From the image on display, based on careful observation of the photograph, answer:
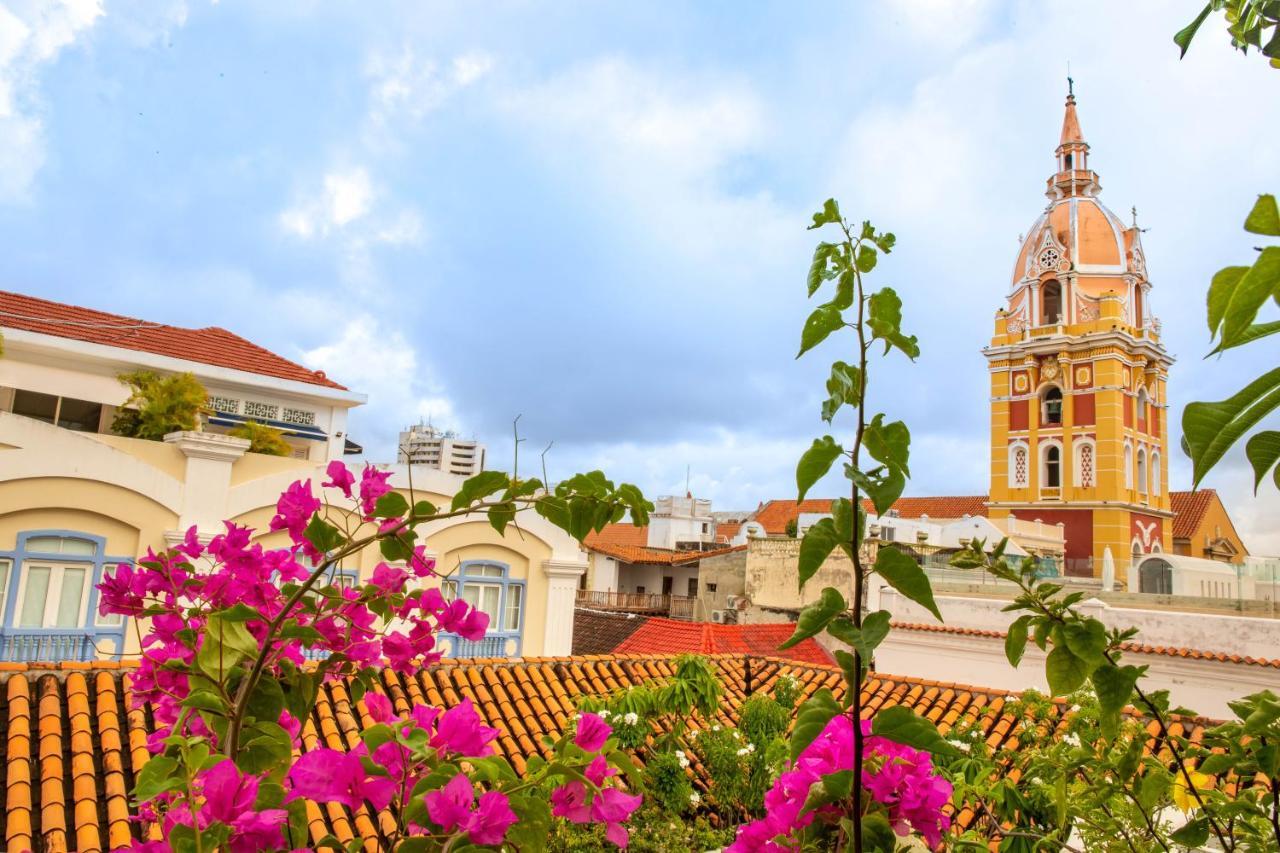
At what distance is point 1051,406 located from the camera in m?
31.6

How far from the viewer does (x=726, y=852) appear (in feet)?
4.71

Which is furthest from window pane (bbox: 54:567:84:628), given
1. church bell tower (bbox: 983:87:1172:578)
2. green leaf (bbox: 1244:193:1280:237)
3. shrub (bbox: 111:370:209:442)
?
church bell tower (bbox: 983:87:1172:578)

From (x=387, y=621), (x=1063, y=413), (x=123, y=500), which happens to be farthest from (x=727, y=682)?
(x=1063, y=413)

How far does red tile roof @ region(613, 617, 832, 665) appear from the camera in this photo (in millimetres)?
15133

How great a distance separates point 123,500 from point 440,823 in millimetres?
10756

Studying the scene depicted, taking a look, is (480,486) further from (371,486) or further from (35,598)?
(35,598)

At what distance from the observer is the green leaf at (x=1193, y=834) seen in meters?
1.59

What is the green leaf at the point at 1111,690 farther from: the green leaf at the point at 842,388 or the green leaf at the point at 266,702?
the green leaf at the point at 266,702

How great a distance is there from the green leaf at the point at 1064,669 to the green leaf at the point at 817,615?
0.42 m

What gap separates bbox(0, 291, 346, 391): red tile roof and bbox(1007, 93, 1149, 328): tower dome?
2558 centimetres

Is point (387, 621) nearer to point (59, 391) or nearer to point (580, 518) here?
point (580, 518)

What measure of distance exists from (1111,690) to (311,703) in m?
1.64

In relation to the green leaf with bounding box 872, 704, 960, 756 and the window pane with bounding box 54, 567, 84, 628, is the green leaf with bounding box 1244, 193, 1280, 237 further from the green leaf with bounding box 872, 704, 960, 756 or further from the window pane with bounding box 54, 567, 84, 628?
the window pane with bounding box 54, 567, 84, 628

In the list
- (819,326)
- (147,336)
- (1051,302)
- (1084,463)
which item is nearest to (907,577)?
(819,326)
